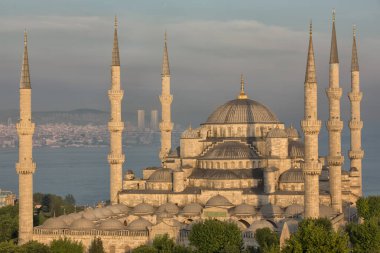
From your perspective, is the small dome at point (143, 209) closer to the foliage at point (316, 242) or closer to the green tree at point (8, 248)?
the green tree at point (8, 248)

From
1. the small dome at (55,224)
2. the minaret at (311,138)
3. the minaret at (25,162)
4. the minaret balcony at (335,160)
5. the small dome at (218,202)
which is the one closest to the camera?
the minaret at (311,138)

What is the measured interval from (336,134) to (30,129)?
625 inches

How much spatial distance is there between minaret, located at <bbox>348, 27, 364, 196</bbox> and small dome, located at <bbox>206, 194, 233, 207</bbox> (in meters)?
10.5

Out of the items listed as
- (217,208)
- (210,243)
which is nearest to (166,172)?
(217,208)

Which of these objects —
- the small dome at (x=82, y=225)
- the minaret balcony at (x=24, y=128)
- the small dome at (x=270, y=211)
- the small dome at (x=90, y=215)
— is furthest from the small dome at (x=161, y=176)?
the minaret balcony at (x=24, y=128)

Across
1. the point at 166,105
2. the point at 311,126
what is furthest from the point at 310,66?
the point at 166,105

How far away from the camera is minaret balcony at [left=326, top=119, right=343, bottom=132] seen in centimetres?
4203

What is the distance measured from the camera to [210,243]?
3306 centimetres

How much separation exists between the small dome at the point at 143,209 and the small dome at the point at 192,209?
176 cm

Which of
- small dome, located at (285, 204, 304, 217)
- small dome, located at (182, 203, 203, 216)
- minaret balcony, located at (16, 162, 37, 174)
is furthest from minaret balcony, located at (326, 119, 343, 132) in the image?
minaret balcony, located at (16, 162, 37, 174)

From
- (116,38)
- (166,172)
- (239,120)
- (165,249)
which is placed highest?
(116,38)

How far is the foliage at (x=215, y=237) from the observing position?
1297 inches

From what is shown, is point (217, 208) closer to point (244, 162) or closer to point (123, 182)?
point (244, 162)

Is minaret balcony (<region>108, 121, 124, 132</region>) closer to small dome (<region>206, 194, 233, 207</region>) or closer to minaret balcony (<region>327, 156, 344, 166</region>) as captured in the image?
small dome (<region>206, 194, 233, 207</region>)
